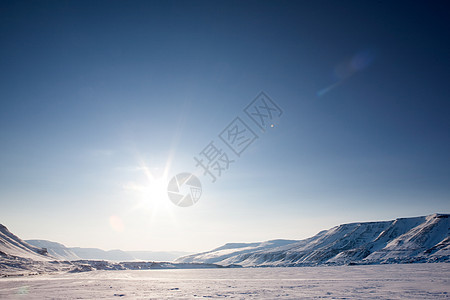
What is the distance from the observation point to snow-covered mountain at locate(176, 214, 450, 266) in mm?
109500

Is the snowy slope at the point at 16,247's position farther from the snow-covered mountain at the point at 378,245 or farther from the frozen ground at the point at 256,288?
the snow-covered mountain at the point at 378,245

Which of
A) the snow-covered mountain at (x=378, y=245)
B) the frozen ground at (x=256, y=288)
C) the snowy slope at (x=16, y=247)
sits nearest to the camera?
the frozen ground at (x=256, y=288)

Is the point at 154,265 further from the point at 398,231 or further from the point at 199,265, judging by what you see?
the point at 398,231

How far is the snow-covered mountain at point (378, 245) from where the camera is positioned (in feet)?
359

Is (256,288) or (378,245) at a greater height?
(378,245)

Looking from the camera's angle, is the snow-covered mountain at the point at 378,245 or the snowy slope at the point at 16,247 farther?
the snowy slope at the point at 16,247

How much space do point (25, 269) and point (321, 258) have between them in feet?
415

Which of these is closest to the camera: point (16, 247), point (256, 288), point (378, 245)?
point (256, 288)

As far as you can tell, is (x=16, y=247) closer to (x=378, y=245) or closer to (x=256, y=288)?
(x=256, y=288)

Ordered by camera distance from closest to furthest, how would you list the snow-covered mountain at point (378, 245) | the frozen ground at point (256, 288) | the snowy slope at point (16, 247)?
the frozen ground at point (256, 288) < the snow-covered mountain at point (378, 245) < the snowy slope at point (16, 247)

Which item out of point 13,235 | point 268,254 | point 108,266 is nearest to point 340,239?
point 268,254

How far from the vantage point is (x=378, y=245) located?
13750 cm

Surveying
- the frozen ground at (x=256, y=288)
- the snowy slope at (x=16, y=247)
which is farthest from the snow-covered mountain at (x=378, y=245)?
the snowy slope at (x=16, y=247)

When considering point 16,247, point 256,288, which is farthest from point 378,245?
point 16,247
